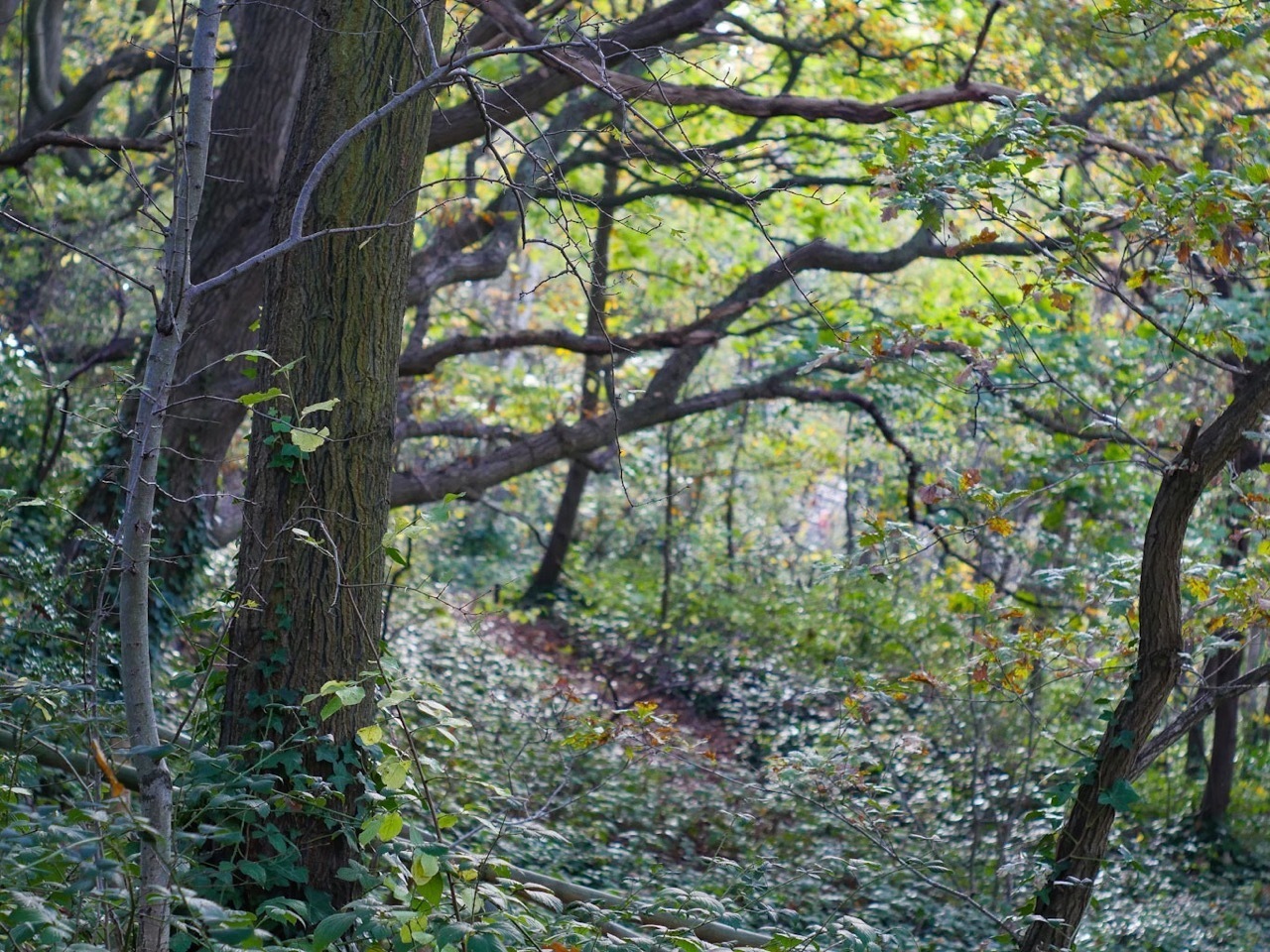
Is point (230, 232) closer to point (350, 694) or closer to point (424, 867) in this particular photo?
point (350, 694)

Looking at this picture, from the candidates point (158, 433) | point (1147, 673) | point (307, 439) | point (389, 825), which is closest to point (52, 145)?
point (307, 439)

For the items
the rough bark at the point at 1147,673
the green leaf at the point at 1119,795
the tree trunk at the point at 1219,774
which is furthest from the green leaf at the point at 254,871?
the tree trunk at the point at 1219,774

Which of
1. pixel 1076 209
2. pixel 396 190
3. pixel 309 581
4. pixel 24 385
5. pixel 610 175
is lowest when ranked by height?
pixel 309 581

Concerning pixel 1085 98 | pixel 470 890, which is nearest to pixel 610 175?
pixel 1085 98

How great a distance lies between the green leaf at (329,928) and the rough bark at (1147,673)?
2653 millimetres

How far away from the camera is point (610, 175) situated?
38.6 ft

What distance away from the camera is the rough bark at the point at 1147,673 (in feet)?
13.6

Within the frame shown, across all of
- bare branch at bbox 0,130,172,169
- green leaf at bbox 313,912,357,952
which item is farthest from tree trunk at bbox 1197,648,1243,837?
bare branch at bbox 0,130,172,169

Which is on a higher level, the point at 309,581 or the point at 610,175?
the point at 610,175

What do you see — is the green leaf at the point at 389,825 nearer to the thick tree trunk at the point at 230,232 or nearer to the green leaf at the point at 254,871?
the green leaf at the point at 254,871

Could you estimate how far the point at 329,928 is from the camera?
2.64 metres

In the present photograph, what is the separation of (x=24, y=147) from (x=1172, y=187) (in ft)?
19.3

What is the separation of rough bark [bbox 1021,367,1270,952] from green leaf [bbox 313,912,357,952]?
2.65 meters

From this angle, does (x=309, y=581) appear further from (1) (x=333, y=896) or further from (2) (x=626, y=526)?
(2) (x=626, y=526)
